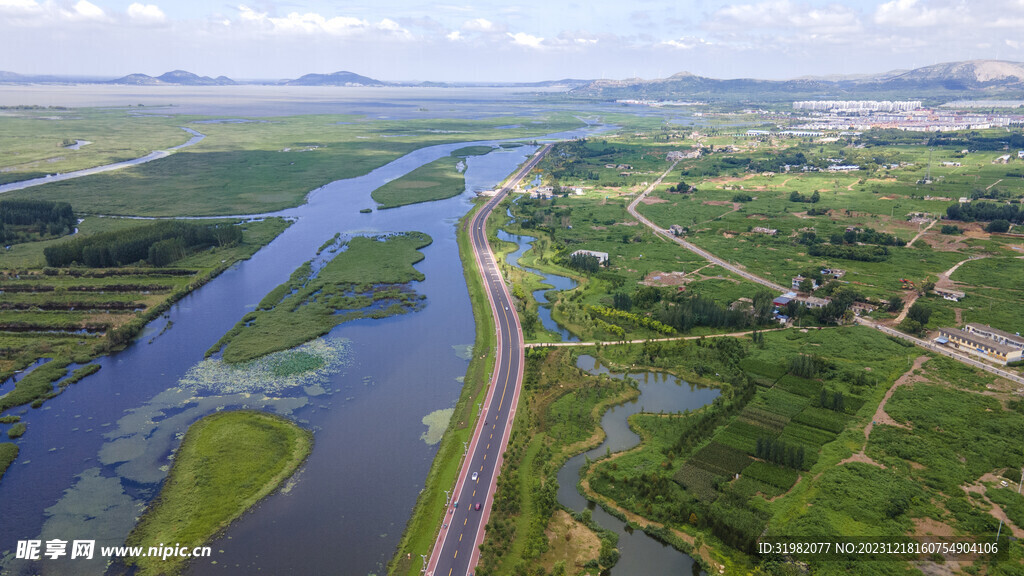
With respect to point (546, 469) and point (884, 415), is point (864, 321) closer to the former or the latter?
point (884, 415)

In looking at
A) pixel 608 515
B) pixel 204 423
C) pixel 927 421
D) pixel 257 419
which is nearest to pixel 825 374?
pixel 927 421

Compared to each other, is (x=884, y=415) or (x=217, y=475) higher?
(x=884, y=415)

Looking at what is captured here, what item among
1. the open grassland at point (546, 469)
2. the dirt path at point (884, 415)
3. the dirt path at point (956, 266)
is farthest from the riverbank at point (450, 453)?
the dirt path at point (956, 266)

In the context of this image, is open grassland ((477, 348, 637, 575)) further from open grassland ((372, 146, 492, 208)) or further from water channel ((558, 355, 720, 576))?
open grassland ((372, 146, 492, 208))

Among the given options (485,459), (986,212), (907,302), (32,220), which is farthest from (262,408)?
(986,212)

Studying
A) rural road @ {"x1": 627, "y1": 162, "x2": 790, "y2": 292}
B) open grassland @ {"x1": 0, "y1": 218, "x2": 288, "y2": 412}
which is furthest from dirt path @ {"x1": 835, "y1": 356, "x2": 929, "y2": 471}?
open grassland @ {"x1": 0, "y1": 218, "x2": 288, "y2": 412}

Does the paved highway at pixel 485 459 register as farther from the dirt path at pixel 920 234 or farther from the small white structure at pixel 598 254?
the dirt path at pixel 920 234
